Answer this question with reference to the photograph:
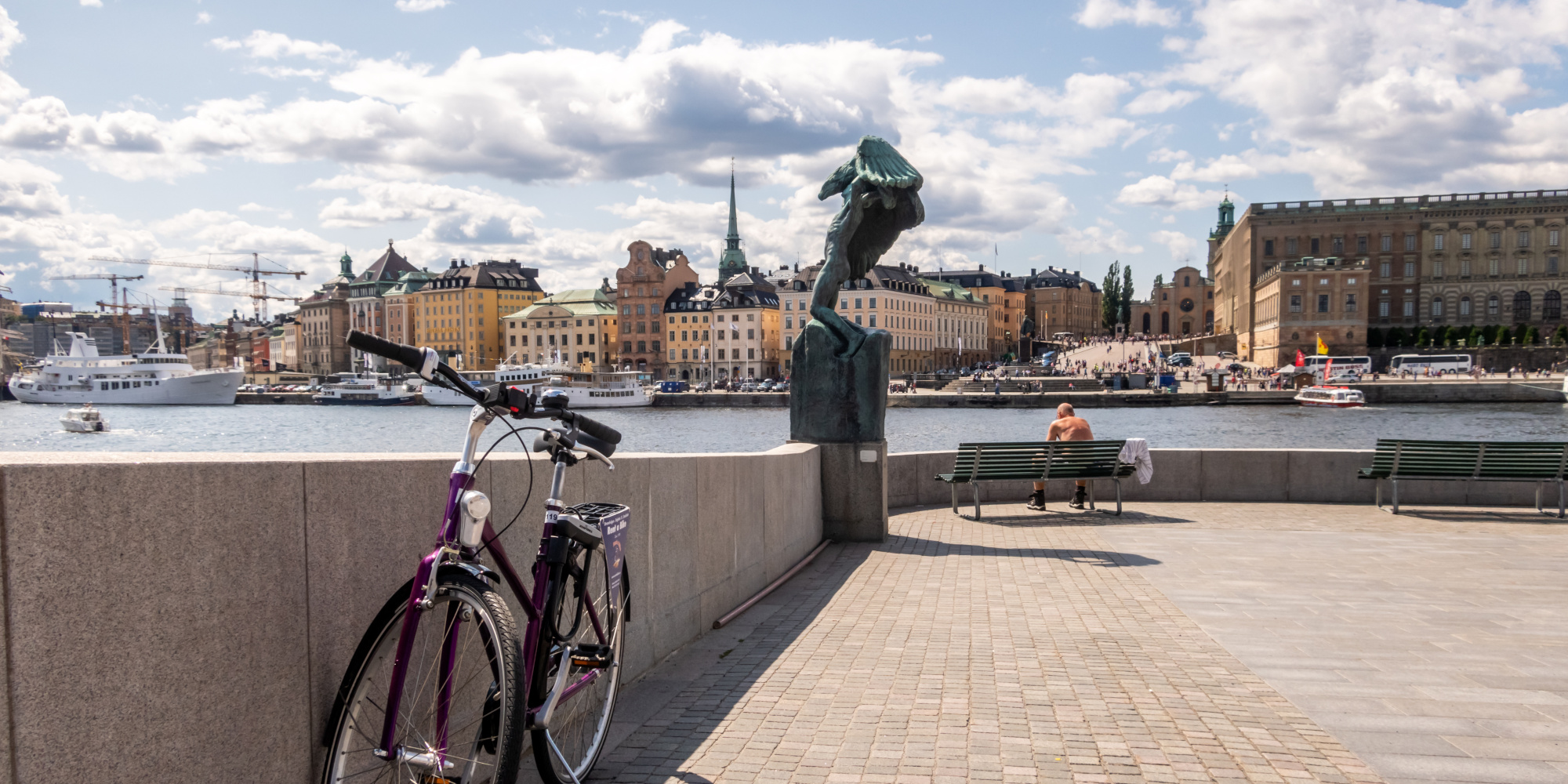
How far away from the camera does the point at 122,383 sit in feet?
329

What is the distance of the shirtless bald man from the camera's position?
42.7 feet

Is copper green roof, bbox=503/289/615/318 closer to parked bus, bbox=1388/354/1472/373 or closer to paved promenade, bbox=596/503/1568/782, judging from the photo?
parked bus, bbox=1388/354/1472/373

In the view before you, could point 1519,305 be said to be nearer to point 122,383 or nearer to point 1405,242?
point 1405,242

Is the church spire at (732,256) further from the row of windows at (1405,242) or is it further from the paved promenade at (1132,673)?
the paved promenade at (1132,673)

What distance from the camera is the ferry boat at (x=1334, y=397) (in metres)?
73.3

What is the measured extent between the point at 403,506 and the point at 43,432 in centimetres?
7416

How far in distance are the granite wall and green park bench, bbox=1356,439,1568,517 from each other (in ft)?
37.3

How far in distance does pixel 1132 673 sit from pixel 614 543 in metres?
3.07

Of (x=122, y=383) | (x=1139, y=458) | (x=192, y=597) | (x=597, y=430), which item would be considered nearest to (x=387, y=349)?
(x=192, y=597)

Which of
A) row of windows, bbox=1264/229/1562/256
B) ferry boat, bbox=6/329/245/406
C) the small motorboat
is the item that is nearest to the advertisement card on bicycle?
the small motorboat

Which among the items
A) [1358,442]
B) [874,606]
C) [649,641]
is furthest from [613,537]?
[1358,442]

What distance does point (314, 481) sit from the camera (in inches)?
117

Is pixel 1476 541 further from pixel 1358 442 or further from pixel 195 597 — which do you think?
pixel 1358 442

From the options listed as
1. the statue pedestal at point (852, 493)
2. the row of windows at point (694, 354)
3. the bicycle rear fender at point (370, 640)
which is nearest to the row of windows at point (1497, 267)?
the row of windows at point (694, 354)
